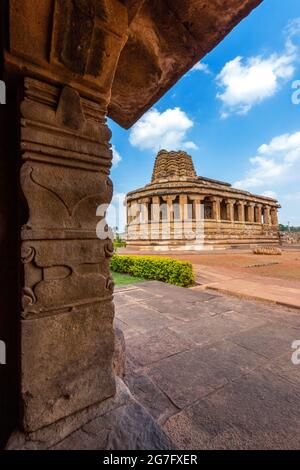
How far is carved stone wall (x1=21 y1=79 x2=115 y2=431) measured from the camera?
107cm

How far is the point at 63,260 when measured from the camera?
1.17 m

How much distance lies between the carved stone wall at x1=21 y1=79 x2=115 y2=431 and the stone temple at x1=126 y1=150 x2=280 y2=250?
2355 cm

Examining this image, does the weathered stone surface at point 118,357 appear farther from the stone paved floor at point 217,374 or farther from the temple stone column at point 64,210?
the temple stone column at point 64,210

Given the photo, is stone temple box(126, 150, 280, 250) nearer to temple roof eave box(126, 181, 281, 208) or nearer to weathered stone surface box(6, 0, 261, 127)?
temple roof eave box(126, 181, 281, 208)

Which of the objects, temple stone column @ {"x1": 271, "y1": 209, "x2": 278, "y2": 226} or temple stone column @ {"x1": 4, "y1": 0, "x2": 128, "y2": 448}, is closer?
temple stone column @ {"x1": 4, "y1": 0, "x2": 128, "y2": 448}

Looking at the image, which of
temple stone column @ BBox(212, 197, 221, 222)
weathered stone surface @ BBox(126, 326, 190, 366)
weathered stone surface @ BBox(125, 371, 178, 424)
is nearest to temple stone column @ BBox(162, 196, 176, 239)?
temple stone column @ BBox(212, 197, 221, 222)

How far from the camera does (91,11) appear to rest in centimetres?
113

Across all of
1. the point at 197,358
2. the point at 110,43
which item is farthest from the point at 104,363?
the point at 110,43

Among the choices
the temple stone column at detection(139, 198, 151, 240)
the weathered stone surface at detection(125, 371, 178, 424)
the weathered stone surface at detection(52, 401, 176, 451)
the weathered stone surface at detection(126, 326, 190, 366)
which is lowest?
the weathered stone surface at detection(126, 326, 190, 366)

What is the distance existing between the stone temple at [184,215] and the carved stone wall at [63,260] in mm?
23552

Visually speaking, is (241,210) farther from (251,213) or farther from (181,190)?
(181,190)

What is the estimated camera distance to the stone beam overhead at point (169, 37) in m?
1.42

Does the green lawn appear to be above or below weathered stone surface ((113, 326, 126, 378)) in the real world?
below
